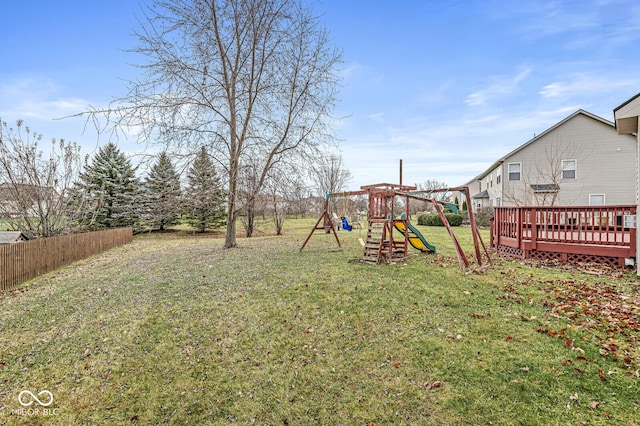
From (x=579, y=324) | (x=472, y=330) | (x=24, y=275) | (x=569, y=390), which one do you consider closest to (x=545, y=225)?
(x=579, y=324)

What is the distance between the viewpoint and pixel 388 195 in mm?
9188

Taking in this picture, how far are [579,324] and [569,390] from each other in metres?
1.76

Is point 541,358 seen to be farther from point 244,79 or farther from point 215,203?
point 244,79

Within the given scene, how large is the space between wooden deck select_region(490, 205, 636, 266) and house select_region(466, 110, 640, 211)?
8.65 meters

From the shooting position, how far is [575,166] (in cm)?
1780

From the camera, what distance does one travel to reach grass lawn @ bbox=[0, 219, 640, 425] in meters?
3.12

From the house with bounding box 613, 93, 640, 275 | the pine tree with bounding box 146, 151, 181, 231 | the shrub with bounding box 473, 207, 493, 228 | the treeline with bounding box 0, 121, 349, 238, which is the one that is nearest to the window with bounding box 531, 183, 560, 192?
the shrub with bounding box 473, 207, 493, 228

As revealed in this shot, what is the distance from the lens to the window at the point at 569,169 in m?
17.8

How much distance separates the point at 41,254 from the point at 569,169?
86.1 ft

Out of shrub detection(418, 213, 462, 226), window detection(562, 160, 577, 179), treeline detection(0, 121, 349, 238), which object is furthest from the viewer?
shrub detection(418, 213, 462, 226)

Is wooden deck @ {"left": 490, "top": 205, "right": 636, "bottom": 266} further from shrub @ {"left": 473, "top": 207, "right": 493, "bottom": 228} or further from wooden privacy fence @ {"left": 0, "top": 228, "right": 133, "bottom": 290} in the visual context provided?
wooden privacy fence @ {"left": 0, "top": 228, "right": 133, "bottom": 290}

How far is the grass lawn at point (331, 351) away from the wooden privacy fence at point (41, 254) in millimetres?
2566

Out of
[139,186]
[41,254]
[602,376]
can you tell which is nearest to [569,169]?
[602,376]

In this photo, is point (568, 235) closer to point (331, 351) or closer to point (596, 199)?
point (331, 351)
